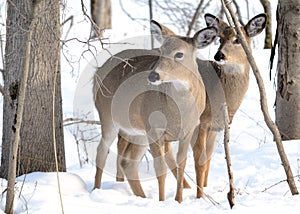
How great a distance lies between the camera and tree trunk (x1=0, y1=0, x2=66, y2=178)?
23.1ft

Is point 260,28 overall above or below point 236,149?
above

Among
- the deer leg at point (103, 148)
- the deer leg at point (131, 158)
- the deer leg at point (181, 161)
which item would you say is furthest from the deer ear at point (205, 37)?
the deer leg at point (131, 158)

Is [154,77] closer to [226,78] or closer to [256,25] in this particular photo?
[226,78]

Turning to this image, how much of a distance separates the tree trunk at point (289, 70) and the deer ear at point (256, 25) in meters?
0.92

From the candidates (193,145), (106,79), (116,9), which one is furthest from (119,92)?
(116,9)

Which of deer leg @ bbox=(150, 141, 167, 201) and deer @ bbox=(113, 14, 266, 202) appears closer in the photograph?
deer leg @ bbox=(150, 141, 167, 201)

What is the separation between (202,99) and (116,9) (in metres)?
17.1

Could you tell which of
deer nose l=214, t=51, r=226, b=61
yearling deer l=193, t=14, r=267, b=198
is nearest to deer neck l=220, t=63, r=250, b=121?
yearling deer l=193, t=14, r=267, b=198

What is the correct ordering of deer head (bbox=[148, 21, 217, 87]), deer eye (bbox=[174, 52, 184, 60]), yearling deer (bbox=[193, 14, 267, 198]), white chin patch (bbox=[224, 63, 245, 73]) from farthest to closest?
Result: 1. white chin patch (bbox=[224, 63, 245, 73])
2. yearling deer (bbox=[193, 14, 267, 198])
3. deer eye (bbox=[174, 52, 184, 60])
4. deer head (bbox=[148, 21, 217, 87])

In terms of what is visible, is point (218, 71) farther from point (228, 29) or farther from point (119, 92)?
point (119, 92)

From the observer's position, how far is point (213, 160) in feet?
29.1

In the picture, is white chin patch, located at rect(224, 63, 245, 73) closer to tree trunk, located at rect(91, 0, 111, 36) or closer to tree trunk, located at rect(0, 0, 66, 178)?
tree trunk, located at rect(0, 0, 66, 178)

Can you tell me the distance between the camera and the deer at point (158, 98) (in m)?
6.96

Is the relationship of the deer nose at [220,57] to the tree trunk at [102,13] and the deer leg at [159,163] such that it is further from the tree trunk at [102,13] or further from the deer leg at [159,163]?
the tree trunk at [102,13]
